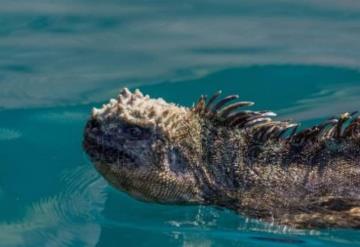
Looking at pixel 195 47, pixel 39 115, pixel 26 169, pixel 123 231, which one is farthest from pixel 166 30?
pixel 123 231

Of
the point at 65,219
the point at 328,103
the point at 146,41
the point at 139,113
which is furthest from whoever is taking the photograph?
the point at 146,41

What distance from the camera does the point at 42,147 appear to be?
809 centimetres

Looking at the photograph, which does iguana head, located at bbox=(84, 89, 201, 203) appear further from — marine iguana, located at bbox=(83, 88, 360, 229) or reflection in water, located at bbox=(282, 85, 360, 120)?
reflection in water, located at bbox=(282, 85, 360, 120)

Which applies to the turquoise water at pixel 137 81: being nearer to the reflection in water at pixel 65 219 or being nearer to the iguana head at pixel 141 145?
the reflection in water at pixel 65 219

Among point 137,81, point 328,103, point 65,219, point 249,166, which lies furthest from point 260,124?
point 137,81

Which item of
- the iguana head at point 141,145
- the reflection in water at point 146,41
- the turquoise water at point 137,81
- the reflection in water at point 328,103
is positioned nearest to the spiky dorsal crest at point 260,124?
the iguana head at point 141,145

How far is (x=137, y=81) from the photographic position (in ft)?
30.0

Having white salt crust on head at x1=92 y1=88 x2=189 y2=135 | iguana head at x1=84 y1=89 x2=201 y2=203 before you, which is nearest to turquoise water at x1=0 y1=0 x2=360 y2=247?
iguana head at x1=84 y1=89 x2=201 y2=203

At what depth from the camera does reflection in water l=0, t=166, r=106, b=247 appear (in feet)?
22.3

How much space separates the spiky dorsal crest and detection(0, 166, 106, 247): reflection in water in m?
1.38

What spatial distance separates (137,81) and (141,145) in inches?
132

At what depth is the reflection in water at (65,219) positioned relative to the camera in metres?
6.81

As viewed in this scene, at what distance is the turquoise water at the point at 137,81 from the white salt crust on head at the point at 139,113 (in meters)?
0.73

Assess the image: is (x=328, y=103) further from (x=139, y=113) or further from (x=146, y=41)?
(x=139, y=113)
